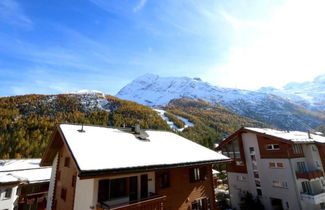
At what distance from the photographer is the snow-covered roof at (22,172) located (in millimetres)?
25031

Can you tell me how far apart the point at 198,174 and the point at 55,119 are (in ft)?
425

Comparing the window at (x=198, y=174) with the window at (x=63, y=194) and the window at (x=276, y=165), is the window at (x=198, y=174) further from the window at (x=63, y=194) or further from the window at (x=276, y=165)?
the window at (x=276, y=165)

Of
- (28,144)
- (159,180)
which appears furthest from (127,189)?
(28,144)

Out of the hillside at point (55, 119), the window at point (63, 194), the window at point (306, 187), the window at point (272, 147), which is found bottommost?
the window at point (306, 187)

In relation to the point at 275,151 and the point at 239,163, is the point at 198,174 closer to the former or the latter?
the point at 275,151

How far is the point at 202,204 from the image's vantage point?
54.0 ft

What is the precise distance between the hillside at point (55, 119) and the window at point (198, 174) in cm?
6694

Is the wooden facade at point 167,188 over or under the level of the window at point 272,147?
under

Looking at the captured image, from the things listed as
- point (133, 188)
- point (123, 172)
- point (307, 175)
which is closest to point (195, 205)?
point (133, 188)

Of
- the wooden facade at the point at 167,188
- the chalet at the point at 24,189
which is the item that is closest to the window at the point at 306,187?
the wooden facade at the point at 167,188

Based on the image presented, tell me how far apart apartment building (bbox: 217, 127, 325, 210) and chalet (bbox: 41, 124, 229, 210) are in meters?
14.3

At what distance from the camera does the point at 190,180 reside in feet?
52.5

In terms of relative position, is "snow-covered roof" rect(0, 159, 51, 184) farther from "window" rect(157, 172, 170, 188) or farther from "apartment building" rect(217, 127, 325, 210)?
"apartment building" rect(217, 127, 325, 210)

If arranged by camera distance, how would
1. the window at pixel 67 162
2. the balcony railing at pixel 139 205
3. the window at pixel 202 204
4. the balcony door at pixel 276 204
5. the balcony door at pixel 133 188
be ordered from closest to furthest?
the balcony railing at pixel 139 205 < the balcony door at pixel 133 188 < the window at pixel 67 162 < the window at pixel 202 204 < the balcony door at pixel 276 204
